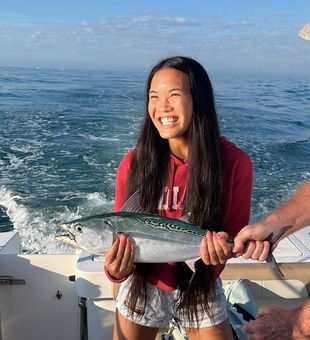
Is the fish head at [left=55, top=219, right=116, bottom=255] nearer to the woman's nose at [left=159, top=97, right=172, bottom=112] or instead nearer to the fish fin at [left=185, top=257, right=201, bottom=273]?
the fish fin at [left=185, top=257, right=201, bottom=273]

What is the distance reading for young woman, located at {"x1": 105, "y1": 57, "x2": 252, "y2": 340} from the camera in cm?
213

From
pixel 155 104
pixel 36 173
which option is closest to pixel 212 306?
pixel 155 104

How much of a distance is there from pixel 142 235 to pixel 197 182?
42cm

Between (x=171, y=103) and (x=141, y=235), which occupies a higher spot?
(x=171, y=103)

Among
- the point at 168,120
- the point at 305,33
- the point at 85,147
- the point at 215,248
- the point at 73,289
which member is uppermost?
the point at 305,33

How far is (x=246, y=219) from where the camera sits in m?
2.18

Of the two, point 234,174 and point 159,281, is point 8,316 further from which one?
point 234,174

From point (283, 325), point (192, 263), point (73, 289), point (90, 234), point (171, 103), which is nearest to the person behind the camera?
point (283, 325)

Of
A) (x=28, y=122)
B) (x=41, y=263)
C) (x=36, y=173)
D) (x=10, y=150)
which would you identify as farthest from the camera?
(x=28, y=122)

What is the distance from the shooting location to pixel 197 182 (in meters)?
2.17

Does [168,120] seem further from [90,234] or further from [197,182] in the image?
[90,234]

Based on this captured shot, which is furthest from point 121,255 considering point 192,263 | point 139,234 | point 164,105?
point 164,105

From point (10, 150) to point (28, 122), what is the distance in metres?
2.98

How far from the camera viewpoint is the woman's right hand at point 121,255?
74.5 inches
